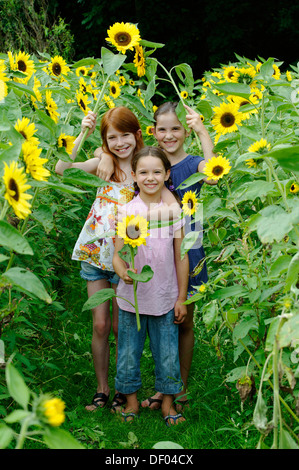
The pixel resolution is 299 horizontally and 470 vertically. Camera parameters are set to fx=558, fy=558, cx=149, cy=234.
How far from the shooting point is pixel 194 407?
2.59 metres

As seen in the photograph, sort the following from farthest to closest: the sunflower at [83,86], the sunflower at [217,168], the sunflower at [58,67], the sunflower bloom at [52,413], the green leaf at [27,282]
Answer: the sunflower at [83,86] → the sunflower at [58,67] → the sunflower at [217,168] → the green leaf at [27,282] → the sunflower bloom at [52,413]

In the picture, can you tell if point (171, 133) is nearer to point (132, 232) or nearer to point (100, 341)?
point (132, 232)

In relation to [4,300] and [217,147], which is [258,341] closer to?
[217,147]

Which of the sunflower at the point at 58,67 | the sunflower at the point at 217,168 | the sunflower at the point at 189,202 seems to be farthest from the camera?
the sunflower at the point at 58,67

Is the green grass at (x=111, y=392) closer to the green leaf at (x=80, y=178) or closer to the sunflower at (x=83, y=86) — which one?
the green leaf at (x=80, y=178)

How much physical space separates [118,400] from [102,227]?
0.84 meters

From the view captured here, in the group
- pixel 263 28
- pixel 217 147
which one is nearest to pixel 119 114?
pixel 217 147

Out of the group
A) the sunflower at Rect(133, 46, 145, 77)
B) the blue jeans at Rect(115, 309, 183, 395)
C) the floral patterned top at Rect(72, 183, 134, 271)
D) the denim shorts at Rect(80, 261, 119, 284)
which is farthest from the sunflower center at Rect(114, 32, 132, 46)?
the blue jeans at Rect(115, 309, 183, 395)

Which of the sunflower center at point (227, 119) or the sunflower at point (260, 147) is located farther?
the sunflower center at point (227, 119)

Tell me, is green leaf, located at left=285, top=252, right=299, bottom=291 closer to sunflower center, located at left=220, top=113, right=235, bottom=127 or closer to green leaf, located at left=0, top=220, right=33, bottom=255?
green leaf, located at left=0, top=220, right=33, bottom=255

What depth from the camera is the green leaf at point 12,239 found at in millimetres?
1337

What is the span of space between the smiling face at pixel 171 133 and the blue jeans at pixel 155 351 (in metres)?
0.85

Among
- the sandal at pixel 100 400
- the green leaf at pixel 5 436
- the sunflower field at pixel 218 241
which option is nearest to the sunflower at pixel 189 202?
the sunflower field at pixel 218 241

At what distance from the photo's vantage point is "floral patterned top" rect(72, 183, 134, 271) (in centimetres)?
272
